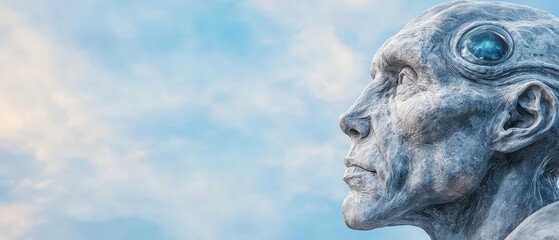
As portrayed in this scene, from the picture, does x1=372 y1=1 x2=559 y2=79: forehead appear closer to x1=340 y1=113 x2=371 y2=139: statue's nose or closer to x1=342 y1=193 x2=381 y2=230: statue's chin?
x1=340 y1=113 x2=371 y2=139: statue's nose

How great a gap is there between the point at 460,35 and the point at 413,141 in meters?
0.76

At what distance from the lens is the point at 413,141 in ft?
22.0

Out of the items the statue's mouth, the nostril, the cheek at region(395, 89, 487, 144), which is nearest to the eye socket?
the cheek at region(395, 89, 487, 144)

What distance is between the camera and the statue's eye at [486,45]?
22.0ft

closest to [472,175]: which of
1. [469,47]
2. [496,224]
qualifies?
[496,224]

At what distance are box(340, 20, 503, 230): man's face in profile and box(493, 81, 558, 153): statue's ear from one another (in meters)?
0.08

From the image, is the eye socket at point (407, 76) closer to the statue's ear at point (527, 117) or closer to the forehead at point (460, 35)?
the forehead at point (460, 35)

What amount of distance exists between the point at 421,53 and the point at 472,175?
84 cm

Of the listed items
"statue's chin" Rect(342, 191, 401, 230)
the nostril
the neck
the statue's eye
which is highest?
the statue's eye

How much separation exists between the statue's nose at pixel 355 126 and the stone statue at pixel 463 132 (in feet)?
0.07

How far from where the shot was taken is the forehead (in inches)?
264

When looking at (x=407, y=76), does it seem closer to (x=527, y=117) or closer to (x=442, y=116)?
(x=442, y=116)

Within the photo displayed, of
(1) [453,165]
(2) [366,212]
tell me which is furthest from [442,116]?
(2) [366,212]

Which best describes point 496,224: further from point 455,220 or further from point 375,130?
point 375,130
